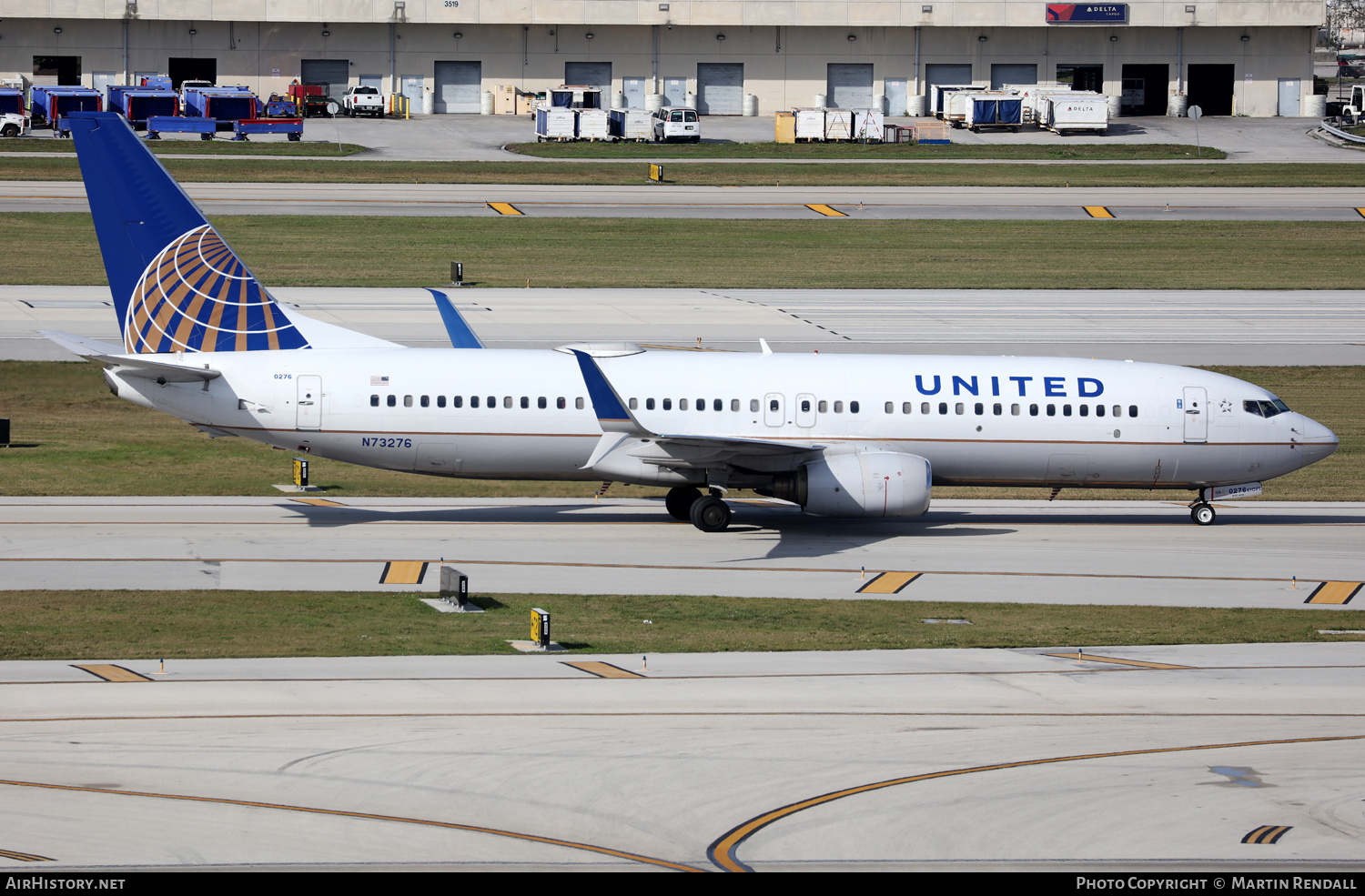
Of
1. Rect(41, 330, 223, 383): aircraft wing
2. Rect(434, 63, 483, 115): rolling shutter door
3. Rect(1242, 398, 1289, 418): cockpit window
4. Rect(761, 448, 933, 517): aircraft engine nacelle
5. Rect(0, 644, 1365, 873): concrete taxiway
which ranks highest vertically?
Rect(434, 63, 483, 115): rolling shutter door

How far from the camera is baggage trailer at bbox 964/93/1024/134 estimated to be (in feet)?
361

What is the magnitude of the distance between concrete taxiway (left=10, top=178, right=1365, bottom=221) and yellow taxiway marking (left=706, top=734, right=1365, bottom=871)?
6100 cm

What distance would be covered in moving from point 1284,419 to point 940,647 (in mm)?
15199

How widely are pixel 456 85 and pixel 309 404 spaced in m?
88.0

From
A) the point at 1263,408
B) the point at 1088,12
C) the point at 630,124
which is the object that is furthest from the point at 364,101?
the point at 1263,408

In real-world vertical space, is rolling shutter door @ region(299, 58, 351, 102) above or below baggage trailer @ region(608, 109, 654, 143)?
above

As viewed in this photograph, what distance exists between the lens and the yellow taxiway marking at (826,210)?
79.7 m

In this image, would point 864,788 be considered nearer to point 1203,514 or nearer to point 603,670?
point 603,670

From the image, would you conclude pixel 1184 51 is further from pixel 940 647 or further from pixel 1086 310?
pixel 940 647

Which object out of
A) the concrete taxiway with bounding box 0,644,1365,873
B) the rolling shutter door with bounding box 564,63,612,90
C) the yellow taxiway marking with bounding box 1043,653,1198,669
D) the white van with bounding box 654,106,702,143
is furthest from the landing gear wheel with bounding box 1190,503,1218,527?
the rolling shutter door with bounding box 564,63,612,90

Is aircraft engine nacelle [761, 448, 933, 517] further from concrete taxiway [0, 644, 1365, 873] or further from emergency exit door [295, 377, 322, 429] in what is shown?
emergency exit door [295, 377, 322, 429]

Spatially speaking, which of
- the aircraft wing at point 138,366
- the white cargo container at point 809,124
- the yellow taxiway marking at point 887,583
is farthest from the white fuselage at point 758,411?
the white cargo container at point 809,124

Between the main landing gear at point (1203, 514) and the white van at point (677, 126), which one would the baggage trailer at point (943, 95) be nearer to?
the white van at point (677, 126)

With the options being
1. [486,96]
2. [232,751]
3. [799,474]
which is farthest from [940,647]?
[486,96]
